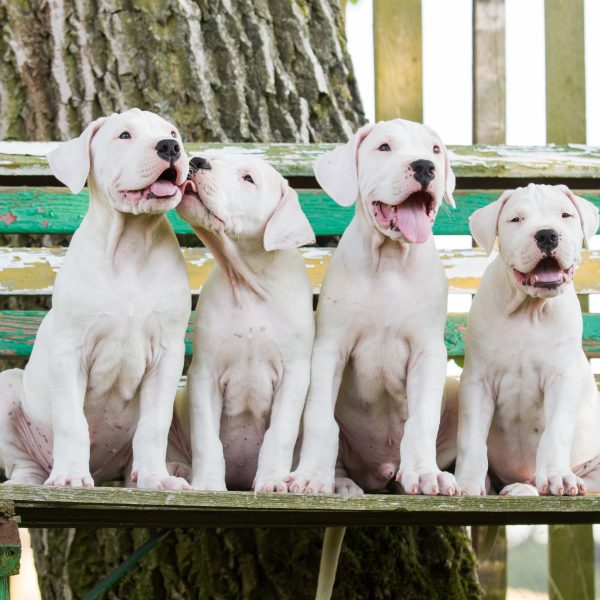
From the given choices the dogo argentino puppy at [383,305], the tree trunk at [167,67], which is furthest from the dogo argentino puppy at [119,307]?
the tree trunk at [167,67]

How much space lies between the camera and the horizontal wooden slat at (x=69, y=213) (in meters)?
5.89

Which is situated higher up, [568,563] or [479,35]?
[479,35]

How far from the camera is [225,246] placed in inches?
188

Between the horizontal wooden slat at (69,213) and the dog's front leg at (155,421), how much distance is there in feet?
5.01

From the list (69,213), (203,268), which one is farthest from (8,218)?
(203,268)

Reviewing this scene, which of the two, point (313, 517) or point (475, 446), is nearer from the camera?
point (313, 517)

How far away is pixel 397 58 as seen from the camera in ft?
21.2

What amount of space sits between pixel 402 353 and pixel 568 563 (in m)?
2.40

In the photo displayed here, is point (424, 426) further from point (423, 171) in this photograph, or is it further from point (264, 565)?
point (264, 565)

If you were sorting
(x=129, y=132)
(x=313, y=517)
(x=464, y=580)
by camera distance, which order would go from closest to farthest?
(x=313, y=517) → (x=129, y=132) → (x=464, y=580)

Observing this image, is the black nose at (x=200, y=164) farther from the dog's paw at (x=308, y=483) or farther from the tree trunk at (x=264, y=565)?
the tree trunk at (x=264, y=565)

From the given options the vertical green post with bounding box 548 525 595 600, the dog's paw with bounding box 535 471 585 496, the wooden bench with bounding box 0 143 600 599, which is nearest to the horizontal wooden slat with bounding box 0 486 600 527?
the dog's paw with bounding box 535 471 585 496

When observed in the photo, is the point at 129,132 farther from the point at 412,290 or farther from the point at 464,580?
the point at 464,580

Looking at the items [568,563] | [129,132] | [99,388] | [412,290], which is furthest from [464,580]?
[129,132]
